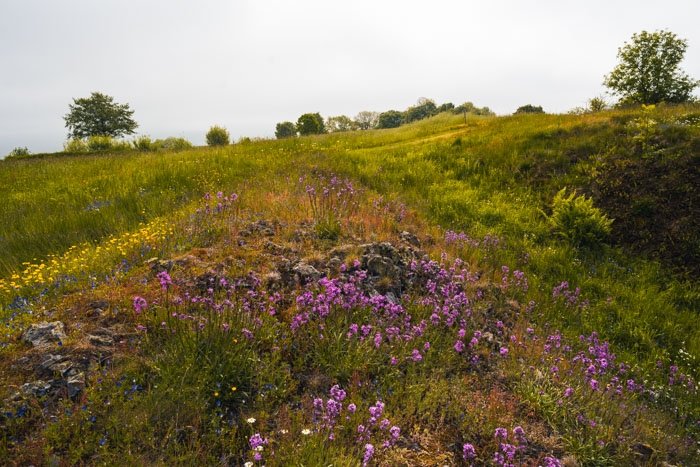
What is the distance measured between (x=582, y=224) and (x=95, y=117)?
66680 mm

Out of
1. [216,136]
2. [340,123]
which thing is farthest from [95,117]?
[340,123]

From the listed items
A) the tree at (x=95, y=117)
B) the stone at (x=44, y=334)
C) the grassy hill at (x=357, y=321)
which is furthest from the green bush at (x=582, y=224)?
the tree at (x=95, y=117)

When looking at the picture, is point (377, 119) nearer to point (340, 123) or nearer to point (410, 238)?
point (340, 123)

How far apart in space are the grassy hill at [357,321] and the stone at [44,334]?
0.03 metres

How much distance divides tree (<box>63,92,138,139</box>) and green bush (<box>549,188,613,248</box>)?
6251 cm

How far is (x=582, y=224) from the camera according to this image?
7.45 meters

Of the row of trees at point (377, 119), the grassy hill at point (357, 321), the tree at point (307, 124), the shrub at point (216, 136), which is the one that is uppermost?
the row of trees at point (377, 119)

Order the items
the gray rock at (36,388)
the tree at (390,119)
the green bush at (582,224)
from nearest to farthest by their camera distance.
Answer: the gray rock at (36,388)
the green bush at (582,224)
the tree at (390,119)

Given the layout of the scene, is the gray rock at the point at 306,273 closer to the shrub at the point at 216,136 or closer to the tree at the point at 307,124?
the shrub at the point at 216,136

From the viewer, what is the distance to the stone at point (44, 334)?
3.26m

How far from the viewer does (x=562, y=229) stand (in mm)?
7695

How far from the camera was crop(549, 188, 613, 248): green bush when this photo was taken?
741cm

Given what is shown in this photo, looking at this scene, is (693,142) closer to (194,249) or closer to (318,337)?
(318,337)

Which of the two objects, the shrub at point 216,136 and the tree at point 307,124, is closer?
the shrub at point 216,136
